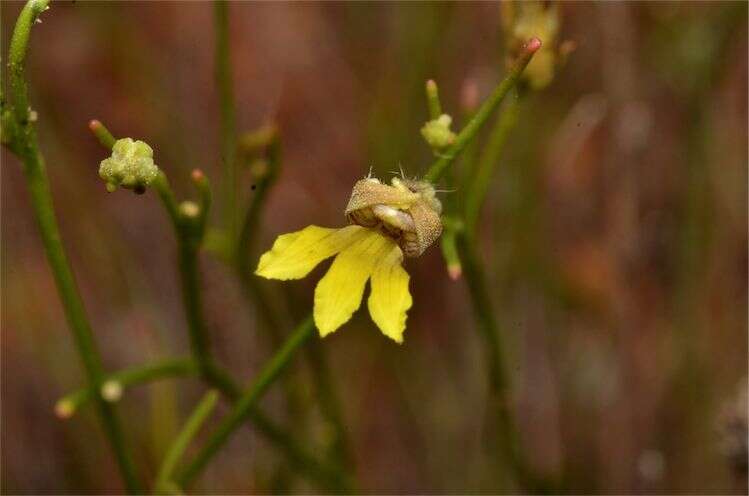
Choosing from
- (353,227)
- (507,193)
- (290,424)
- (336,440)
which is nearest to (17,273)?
(290,424)

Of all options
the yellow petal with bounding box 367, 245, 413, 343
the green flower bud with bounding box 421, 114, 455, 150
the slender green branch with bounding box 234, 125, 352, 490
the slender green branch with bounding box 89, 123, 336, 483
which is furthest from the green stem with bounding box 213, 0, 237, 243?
the green flower bud with bounding box 421, 114, 455, 150

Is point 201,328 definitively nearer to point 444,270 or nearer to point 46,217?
point 46,217

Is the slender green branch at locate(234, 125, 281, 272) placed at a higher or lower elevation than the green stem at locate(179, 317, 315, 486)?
higher

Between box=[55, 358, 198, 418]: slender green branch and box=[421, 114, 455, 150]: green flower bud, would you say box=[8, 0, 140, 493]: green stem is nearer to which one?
box=[55, 358, 198, 418]: slender green branch

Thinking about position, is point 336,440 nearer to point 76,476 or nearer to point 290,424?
point 290,424

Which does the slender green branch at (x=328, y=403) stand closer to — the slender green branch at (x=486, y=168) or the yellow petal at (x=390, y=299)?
the slender green branch at (x=486, y=168)

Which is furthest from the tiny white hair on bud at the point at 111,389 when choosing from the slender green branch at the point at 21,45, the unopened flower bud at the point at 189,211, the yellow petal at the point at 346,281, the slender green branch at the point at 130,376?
the slender green branch at the point at 21,45

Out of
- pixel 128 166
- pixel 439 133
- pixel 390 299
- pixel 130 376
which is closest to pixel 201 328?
pixel 130 376
